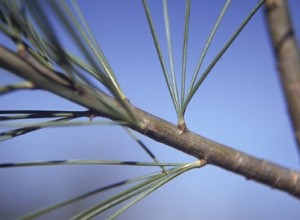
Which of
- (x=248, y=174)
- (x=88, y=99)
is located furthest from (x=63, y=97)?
(x=248, y=174)

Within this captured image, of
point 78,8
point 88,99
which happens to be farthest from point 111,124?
point 78,8

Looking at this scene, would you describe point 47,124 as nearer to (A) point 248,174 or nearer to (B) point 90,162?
(B) point 90,162

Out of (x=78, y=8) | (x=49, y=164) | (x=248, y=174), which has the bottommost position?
(x=248, y=174)

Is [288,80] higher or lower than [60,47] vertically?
lower

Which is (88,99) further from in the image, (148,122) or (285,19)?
(285,19)

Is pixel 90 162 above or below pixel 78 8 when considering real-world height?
below
